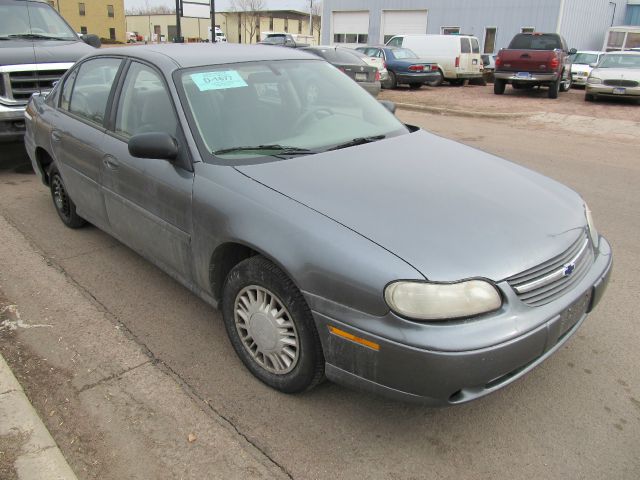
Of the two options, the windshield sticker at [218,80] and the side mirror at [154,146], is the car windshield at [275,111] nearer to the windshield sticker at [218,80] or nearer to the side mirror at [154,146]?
the windshield sticker at [218,80]

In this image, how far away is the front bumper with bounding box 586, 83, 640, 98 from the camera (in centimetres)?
1441

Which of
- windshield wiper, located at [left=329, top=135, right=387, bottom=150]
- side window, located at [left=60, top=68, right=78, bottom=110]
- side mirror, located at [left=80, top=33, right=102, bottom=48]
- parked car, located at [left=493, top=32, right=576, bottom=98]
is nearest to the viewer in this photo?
windshield wiper, located at [left=329, top=135, right=387, bottom=150]

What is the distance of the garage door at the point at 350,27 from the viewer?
1395 inches

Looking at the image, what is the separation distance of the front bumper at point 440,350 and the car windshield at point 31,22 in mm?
7448

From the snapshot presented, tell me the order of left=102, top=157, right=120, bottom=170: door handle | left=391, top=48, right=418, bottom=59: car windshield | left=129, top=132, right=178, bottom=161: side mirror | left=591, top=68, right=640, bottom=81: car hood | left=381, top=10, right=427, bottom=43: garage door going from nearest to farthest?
left=129, top=132, right=178, bottom=161: side mirror < left=102, top=157, right=120, bottom=170: door handle < left=591, top=68, right=640, bottom=81: car hood < left=391, top=48, right=418, bottom=59: car windshield < left=381, top=10, right=427, bottom=43: garage door

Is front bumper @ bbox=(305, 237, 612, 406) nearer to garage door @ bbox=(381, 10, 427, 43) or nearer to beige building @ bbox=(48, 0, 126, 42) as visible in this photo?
garage door @ bbox=(381, 10, 427, 43)

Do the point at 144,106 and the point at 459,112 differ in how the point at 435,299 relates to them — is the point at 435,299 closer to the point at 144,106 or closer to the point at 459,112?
the point at 144,106

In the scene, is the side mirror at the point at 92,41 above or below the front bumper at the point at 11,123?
above

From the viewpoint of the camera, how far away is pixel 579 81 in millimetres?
20344

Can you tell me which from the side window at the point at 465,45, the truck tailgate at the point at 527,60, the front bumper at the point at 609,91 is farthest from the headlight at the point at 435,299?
the side window at the point at 465,45

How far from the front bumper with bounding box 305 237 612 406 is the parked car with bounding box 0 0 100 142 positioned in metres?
6.09

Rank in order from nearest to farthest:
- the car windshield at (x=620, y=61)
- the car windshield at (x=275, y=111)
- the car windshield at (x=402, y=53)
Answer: the car windshield at (x=275, y=111) → the car windshield at (x=620, y=61) → the car windshield at (x=402, y=53)

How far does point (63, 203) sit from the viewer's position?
16.2ft

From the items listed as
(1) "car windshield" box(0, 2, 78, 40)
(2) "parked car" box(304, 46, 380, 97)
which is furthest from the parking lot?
(2) "parked car" box(304, 46, 380, 97)
